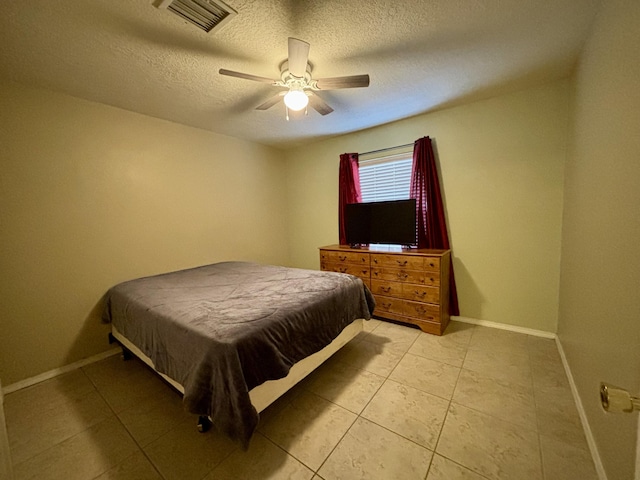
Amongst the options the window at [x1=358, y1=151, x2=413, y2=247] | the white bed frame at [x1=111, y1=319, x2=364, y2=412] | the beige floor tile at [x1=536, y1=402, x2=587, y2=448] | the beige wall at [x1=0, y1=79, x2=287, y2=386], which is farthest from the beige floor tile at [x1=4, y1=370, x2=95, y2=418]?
the window at [x1=358, y1=151, x2=413, y2=247]

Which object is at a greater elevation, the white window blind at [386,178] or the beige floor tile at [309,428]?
the white window blind at [386,178]

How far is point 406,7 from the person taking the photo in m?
1.38

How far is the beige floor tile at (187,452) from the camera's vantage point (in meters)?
1.25

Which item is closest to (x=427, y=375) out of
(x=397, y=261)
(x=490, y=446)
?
(x=490, y=446)

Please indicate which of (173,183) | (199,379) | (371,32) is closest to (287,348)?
(199,379)

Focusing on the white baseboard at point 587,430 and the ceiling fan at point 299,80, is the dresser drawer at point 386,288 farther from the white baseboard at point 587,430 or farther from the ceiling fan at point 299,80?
the ceiling fan at point 299,80

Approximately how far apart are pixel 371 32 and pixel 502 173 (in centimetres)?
191

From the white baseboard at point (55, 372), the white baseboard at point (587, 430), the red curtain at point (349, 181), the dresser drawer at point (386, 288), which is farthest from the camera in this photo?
the red curtain at point (349, 181)

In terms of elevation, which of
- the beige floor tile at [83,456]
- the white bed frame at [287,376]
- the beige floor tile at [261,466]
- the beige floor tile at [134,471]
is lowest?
the beige floor tile at [83,456]

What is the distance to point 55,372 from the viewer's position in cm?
209

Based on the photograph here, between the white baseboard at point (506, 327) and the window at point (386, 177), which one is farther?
the window at point (386, 177)

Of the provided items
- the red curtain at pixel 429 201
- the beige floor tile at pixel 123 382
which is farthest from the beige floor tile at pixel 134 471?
the red curtain at pixel 429 201

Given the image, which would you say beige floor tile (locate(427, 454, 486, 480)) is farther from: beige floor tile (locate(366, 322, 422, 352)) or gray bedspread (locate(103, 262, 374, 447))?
beige floor tile (locate(366, 322, 422, 352))

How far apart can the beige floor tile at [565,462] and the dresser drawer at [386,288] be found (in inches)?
60.0
